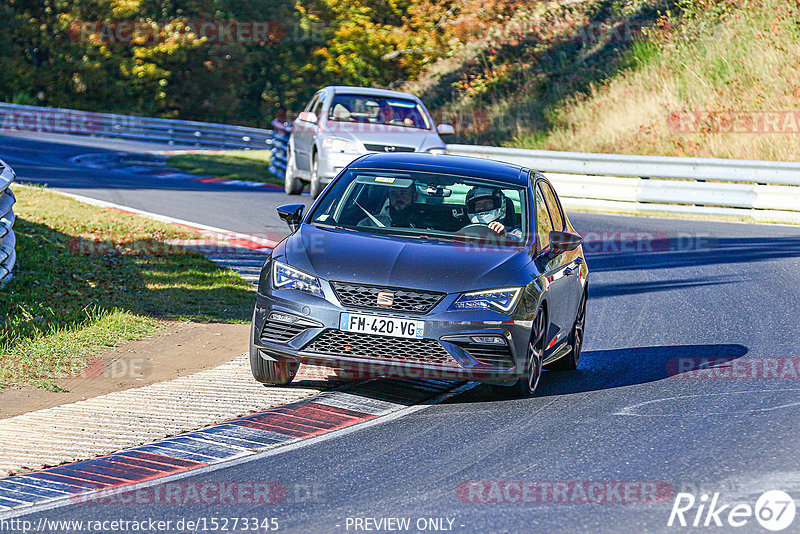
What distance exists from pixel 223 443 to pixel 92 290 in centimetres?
560

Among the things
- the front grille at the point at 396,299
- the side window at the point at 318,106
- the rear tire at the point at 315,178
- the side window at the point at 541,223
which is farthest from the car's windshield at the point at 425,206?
the side window at the point at 318,106

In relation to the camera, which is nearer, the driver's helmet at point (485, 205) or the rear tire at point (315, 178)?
the driver's helmet at point (485, 205)

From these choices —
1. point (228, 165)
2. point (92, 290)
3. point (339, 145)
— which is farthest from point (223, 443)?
point (228, 165)

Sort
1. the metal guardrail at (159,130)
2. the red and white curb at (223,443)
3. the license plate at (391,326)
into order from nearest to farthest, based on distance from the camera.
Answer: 1. the red and white curb at (223,443)
2. the license plate at (391,326)
3. the metal guardrail at (159,130)

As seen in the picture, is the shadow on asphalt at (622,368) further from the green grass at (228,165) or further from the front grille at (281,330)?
the green grass at (228,165)

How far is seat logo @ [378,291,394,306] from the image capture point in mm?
7605

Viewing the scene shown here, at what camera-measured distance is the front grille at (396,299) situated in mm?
7609

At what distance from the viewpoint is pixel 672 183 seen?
21.4 metres

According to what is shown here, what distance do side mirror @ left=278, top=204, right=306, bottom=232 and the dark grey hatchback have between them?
11 millimetres

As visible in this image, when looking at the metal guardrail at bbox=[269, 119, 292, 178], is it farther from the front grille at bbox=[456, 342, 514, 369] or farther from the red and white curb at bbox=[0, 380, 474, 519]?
the front grille at bbox=[456, 342, 514, 369]

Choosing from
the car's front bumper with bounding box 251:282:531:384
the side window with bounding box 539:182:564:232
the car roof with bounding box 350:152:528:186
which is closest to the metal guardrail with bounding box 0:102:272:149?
the side window with bounding box 539:182:564:232

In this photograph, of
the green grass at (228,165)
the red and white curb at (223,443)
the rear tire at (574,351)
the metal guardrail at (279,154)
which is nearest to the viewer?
the red and white curb at (223,443)

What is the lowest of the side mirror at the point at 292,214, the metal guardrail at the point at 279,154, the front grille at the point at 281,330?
the metal guardrail at the point at 279,154

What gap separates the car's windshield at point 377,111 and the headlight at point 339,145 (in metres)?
0.67
